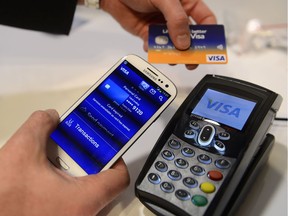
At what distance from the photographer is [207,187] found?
345mm

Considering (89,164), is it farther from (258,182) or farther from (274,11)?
(274,11)

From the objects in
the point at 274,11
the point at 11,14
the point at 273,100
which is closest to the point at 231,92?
the point at 273,100

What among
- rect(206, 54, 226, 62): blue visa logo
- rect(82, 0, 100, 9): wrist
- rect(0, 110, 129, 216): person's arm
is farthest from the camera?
rect(82, 0, 100, 9): wrist

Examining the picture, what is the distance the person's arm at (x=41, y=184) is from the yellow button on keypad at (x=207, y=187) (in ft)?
0.27

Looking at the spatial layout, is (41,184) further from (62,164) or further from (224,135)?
(224,135)

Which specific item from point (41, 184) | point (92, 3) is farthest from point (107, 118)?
Result: point (92, 3)

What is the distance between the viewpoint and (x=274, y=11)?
0.65 metres

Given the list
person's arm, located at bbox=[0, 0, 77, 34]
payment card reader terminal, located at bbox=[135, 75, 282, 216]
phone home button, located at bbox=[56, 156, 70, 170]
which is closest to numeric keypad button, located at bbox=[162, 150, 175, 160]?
payment card reader terminal, located at bbox=[135, 75, 282, 216]

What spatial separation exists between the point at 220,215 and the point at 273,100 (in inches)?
5.3

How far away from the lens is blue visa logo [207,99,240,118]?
391 millimetres

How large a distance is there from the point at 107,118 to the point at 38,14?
0.31 metres

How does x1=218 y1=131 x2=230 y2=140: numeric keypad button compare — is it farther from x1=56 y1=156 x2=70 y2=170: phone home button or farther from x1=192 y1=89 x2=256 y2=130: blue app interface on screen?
x1=56 y1=156 x2=70 y2=170: phone home button

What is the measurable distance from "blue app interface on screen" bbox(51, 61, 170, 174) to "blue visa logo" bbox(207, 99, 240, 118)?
0.05m

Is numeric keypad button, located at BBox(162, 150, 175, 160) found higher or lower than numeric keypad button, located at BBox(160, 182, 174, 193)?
higher
